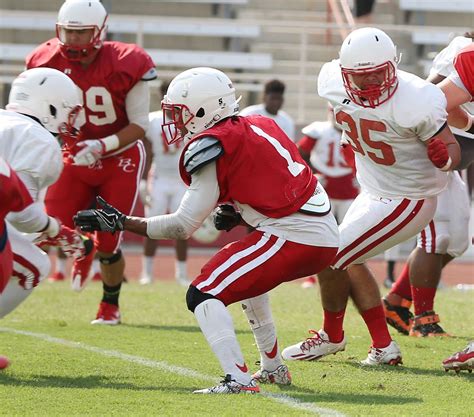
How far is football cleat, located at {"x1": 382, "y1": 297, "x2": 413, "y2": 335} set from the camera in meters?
6.93

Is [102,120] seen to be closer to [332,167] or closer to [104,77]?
[104,77]

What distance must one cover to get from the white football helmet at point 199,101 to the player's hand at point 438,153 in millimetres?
966

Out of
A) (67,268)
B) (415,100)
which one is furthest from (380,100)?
(67,268)

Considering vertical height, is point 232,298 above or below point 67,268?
above

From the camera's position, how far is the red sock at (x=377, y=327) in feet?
18.1

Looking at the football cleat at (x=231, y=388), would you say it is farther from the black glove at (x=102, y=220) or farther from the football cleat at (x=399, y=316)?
the football cleat at (x=399, y=316)

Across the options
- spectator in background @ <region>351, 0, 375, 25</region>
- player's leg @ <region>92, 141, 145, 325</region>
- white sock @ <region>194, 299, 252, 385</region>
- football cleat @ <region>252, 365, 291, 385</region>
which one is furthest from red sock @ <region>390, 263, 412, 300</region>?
spectator in background @ <region>351, 0, 375, 25</region>

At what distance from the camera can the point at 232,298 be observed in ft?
15.1

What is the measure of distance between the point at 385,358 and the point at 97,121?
2.56 meters

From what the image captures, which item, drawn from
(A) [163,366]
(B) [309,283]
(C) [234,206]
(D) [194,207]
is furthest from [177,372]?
(B) [309,283]

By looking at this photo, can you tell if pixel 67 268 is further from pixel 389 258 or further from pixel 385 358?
pixel 385 358

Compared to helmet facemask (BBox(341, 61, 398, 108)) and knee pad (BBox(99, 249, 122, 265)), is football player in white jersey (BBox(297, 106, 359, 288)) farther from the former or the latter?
helmet facemask (BBox(341, 61, 398, 108))

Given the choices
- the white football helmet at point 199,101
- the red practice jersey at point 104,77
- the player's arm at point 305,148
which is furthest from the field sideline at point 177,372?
the player's arm at point 305,148

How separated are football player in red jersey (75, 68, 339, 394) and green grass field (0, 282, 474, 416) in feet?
0.93
